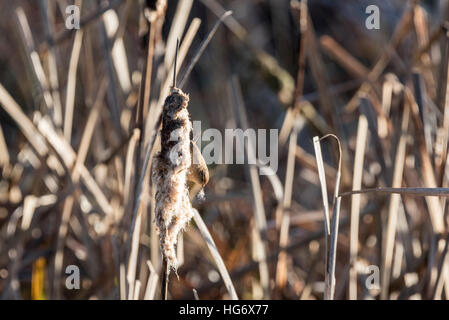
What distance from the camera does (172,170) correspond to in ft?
1.81

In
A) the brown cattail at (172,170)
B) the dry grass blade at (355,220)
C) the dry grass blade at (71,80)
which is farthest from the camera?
the dry grass blade at (71,80)

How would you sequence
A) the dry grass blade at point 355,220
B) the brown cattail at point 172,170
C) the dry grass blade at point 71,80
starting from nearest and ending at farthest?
the brown cattail at point 172,170 → the dry grass blade at point 355,220 → the dry grass blade at point 71,80

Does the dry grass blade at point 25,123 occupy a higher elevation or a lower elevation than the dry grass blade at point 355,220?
higher

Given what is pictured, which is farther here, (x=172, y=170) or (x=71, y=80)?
(x=71, y=80)

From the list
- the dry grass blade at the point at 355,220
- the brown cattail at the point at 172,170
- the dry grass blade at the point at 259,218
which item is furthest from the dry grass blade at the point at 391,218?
the brown cattail at the point at 172,170

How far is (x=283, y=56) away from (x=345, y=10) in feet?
1.09

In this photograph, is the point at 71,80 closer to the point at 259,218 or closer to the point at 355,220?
the point at 259,218

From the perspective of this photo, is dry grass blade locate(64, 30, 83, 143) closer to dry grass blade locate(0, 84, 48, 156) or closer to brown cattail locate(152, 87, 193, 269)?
dry grass blade locate(0, 84, 48, 156)

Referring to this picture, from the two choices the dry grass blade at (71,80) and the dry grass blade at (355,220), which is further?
the dry grass blade at (71,80)

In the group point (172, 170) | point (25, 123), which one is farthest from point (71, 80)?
point (172, 170)

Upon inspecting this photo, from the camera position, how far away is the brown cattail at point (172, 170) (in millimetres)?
541

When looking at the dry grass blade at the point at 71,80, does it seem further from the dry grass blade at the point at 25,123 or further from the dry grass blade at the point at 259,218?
the dry grass blade at the point at 259,218

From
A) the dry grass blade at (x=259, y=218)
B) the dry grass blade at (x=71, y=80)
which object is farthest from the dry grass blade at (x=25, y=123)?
the dry grass blade at (x=259, y=218)
